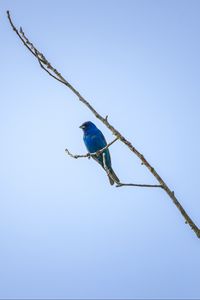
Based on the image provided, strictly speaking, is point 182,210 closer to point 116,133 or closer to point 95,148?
point 116,133

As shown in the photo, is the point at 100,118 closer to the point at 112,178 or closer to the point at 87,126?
the point at 112,178

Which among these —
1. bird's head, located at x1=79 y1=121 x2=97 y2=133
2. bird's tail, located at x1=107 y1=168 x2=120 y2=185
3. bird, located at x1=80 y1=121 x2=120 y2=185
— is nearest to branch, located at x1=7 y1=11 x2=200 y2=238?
bird's tail, located at x1=107 y1=168 x2=120 y2=185

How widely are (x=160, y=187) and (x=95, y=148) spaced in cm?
803

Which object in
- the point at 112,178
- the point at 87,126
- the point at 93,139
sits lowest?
the point at 112,178

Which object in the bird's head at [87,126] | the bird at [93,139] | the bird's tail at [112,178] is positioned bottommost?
the bird's tail at [112,178]

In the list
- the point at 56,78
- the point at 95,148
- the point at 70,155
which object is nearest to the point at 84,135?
the point at 95,148

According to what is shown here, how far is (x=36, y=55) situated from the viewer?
258 centimetres

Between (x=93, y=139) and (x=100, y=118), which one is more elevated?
(x=93, y=139)

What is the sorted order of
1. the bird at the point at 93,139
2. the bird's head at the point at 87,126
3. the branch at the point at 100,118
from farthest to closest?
1. the bird's head at the point at 87,126
2. the bird at the point at 93,139
3. the branch at the point at 100,118

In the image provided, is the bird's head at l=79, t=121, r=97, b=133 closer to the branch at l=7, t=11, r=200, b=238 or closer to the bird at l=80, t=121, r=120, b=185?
the bird at l=80, t=121, r=120, b=185

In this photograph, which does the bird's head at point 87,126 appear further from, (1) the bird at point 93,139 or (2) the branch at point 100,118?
(2) the branch at point 100,118

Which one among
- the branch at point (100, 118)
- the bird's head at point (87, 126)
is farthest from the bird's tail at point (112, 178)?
the bird's head at point (87, 126)

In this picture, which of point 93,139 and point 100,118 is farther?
point 93,139

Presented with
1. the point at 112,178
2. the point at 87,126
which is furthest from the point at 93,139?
the point at 112,178
